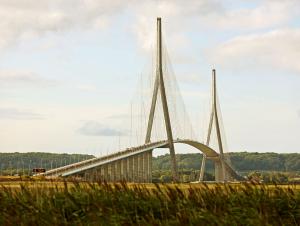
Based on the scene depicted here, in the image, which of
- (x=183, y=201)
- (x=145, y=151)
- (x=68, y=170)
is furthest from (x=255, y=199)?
(x=145, y=151)

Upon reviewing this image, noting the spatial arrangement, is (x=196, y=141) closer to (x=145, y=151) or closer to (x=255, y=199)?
(x=145, y=151)

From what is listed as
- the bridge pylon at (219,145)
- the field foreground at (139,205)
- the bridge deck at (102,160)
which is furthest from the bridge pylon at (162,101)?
the field foreground at (139,205)

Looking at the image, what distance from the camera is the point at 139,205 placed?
80.8 ft

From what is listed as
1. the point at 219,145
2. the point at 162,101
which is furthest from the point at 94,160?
the point at 219,145

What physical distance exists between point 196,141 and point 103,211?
94.9 metres

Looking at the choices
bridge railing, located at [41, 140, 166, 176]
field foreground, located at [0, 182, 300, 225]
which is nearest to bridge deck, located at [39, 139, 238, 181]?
bridge railing, located at [41, 140, 166, 176]

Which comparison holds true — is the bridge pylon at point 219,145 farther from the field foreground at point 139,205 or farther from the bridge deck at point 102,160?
the field foreground at point 139,205

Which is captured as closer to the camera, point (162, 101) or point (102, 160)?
point (102, 160)

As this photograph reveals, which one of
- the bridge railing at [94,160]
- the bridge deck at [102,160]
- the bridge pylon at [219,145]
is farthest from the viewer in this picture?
the bridge pylon at [219,145]

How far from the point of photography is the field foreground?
23094 millimetres

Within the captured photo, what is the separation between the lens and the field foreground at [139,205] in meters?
23.1

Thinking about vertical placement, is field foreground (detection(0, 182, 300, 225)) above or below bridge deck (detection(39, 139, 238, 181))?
below

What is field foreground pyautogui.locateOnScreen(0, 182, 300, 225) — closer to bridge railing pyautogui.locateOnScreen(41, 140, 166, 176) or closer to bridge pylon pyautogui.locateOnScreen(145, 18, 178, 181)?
bridge railing pyautogui.locateOnScreen(41, 140, 166, 176)

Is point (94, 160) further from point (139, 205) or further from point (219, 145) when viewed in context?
point (139, 205)
